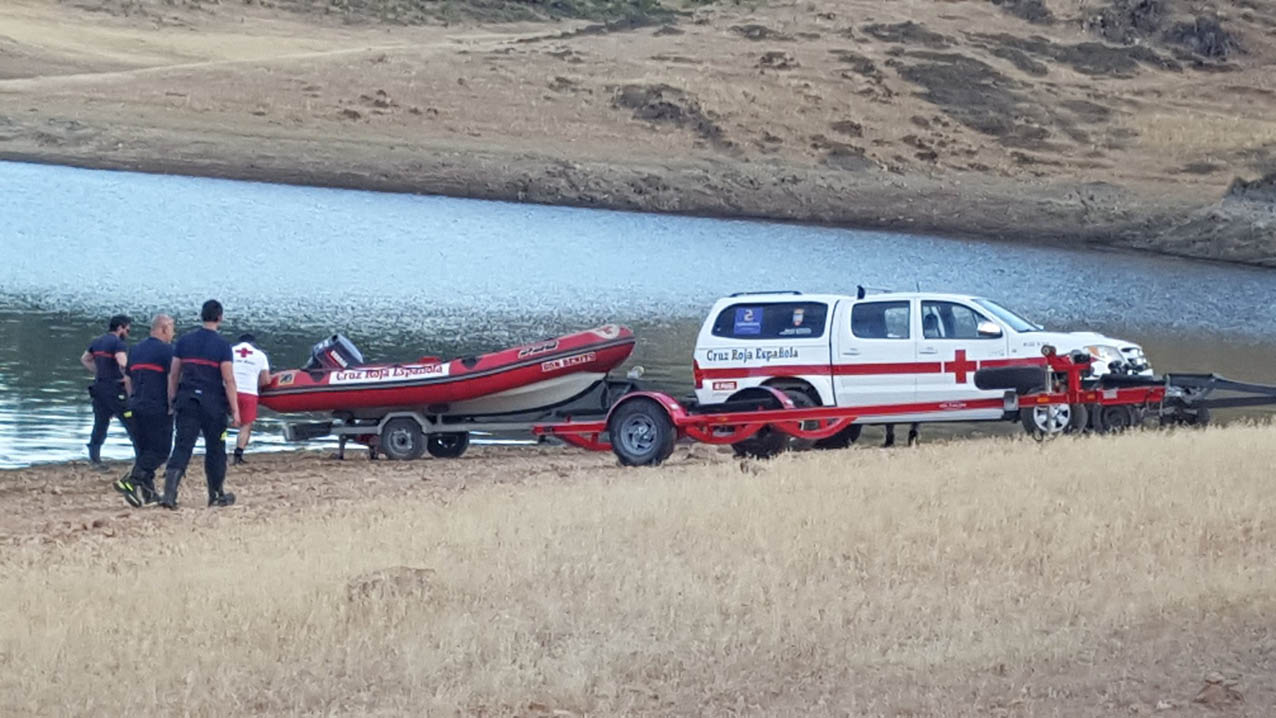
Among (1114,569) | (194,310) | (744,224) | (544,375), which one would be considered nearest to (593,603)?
(1114,569)

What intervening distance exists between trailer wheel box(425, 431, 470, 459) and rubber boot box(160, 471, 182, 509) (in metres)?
6.50

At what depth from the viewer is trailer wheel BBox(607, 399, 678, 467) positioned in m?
20.6

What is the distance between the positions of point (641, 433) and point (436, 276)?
24686 millimetres

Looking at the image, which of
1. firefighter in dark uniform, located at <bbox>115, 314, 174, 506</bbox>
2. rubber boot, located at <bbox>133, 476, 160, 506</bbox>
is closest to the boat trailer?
rubber boot, located at <bbox>133, 476, 160, 506</bbox>

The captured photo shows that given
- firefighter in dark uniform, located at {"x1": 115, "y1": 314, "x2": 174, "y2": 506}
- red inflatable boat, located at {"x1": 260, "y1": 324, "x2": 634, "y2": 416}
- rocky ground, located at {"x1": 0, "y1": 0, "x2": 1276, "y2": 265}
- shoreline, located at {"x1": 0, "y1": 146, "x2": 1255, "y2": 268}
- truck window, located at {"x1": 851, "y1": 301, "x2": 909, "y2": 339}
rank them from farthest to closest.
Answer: rocky ground, located at {"x1": 0, "y1": 0, "x2": 1276, "y2": 265}, shoreline, located at {"x1": 0, "y1": 146, "x2": 1255, "y2": 268}, red inflatable boat, located at {"x1": 260, "y1": 324, "x2": 634, "y2": 416}, truck window, located at {"x1": 851, "y1": 301, "x2": 909, "y2": 339}, firefighter in dark uniform, located at {"x1": 115, "y1": 314, "x2": 174, "y2": 506}

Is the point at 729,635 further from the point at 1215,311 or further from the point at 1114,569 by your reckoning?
the point at 1215,311

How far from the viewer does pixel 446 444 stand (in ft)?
78.2

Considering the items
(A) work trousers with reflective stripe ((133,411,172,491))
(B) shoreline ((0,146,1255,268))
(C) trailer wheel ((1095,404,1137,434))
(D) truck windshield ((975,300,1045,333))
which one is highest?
(B) shoreline ((0,146,1255,268))

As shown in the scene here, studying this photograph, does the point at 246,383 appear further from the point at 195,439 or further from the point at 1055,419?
the point at 1055,419

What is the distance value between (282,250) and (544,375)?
26.5 m

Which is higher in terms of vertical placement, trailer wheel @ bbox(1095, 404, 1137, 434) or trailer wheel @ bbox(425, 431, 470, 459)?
trailer wheel @ bbox(1095, 404, 1137, 434)

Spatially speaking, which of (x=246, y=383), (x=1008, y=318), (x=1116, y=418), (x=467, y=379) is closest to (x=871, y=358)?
(x=1008, y=318)

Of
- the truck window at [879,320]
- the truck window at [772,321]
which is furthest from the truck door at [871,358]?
the truck window at [772,321]

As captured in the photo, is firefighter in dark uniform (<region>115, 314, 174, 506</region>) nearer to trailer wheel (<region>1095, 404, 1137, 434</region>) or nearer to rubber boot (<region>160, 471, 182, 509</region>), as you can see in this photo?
rubber boot (<region>160, 471, 182, 509</region>)
